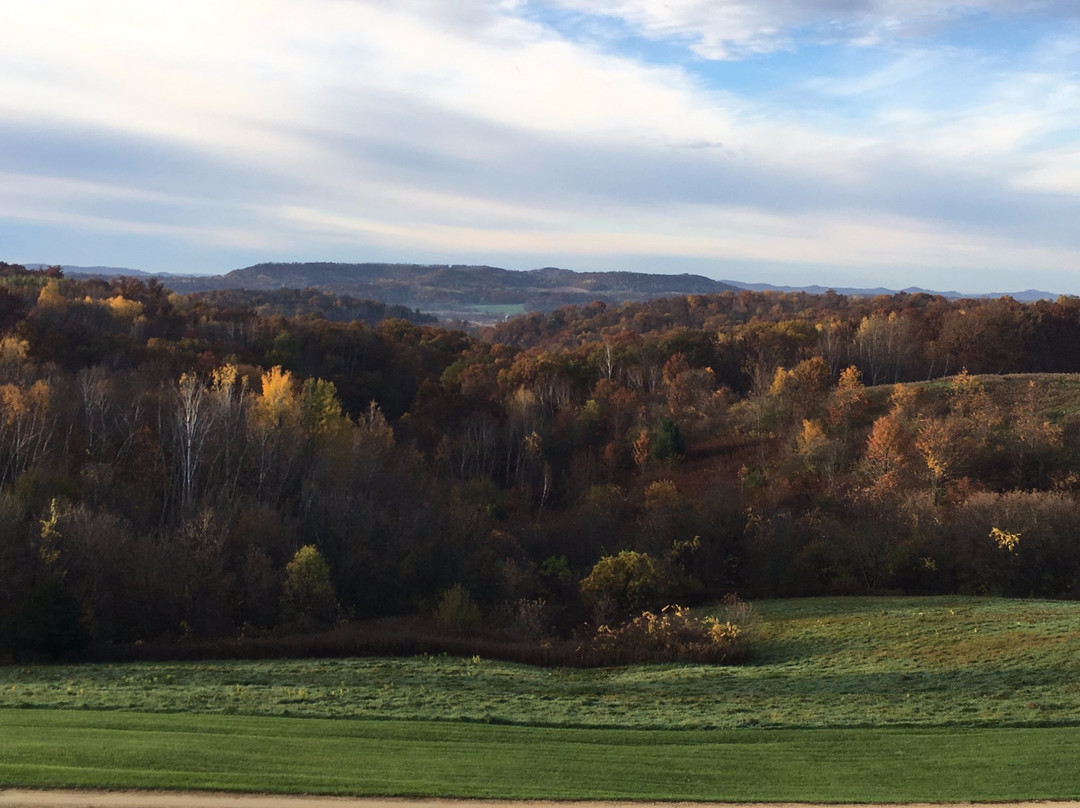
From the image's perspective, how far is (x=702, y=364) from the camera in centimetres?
9700

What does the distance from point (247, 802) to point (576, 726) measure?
26.1ft

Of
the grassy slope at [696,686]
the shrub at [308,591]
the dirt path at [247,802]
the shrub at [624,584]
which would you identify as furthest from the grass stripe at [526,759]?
the shrub at [624,584]

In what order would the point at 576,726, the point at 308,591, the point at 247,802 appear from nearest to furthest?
the point at 247,802, the point at 576,726, the point at 308,591

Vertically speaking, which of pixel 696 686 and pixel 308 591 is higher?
pixel 696 686

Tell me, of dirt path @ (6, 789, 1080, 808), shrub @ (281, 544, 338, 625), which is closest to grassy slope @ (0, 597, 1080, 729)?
dirt path @ (6, 789, 1080, 808)

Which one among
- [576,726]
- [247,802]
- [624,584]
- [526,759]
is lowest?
[624,584]

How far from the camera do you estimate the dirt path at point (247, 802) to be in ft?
47.8

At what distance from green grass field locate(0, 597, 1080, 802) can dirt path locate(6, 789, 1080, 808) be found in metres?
0.28

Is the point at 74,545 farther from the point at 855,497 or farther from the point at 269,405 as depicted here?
the point at 855,497

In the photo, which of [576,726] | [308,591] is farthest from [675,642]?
[308,591]

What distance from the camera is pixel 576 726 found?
803 inches

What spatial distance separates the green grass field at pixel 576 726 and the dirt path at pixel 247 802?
0.93ft

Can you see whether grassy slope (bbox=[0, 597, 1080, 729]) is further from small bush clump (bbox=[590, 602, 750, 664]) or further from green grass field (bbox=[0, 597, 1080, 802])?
small bush clump (bbox=[590, 602, 750, 664])

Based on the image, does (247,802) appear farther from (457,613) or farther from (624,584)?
(624,584)
